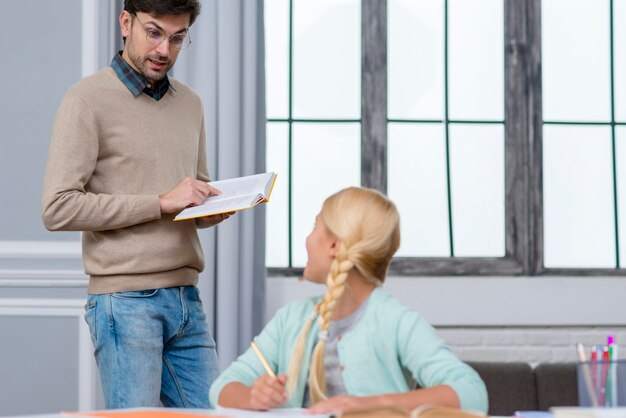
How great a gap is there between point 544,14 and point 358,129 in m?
0.85

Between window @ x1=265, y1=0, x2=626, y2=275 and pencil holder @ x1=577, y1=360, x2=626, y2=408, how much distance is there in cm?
232

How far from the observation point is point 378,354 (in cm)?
156

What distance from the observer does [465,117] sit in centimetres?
359

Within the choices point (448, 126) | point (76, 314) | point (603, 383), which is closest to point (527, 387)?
point (603, 383)

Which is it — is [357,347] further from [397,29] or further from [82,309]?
[397,29]

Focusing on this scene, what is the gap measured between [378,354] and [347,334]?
7 cm

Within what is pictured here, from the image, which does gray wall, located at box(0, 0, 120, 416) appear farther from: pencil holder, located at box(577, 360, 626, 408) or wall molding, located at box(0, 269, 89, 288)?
pencil holder, located at box(577, 360, 626, 408)

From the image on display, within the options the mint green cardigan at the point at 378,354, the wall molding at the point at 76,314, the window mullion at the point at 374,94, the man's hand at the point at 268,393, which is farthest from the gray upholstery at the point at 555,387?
the wall molding at the point at 76,314

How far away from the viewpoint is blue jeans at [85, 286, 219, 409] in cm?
209

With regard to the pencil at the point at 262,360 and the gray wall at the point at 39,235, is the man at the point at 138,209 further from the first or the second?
the gray wall at the point at 39,235

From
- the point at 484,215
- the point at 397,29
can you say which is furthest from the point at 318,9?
the point at 484,215

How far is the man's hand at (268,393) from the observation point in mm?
1431

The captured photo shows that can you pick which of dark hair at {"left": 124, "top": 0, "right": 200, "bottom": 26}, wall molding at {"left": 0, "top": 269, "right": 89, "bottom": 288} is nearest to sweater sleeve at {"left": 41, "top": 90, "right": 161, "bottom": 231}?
dark hair at {"left": 124, "top": 0, "right": 200, "bottom": 26}

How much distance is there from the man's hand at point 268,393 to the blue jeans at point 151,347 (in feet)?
2.27
